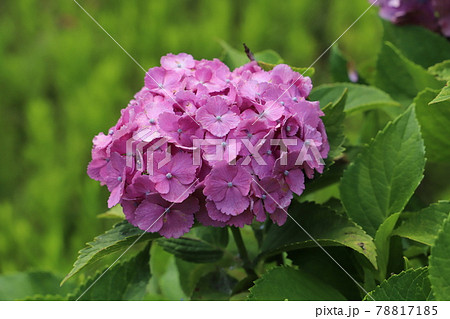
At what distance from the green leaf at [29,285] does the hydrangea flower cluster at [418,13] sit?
3.01ft

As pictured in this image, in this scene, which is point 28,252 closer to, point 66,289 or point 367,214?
point 66,289

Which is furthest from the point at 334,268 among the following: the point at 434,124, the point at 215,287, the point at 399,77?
the point at 399,77

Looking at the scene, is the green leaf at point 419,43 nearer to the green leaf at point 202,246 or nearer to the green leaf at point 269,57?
the green leaf at point 269,57

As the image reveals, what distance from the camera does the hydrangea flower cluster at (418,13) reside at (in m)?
1.25

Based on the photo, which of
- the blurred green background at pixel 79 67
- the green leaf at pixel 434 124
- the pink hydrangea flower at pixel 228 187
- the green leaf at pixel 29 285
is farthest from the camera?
the blurred green background at pixel 79 67

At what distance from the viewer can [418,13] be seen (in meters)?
1.29

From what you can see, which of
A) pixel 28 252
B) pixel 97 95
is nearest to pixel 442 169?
pixel 97 95

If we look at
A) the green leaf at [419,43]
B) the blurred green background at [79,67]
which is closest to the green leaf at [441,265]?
the green leaf at [419,43]

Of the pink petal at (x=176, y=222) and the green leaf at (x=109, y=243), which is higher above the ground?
the green leaf at (x=109, y=243)

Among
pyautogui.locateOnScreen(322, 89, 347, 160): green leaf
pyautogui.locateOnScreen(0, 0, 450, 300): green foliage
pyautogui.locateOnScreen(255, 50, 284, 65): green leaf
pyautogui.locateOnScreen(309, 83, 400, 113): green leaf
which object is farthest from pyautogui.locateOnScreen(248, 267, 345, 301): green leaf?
pyautogui.locateOnScreen(255, 50, 284, 65): green leaf

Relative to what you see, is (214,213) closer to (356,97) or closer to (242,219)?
(242,219)

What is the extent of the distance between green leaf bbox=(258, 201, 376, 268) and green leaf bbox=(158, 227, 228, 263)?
0.28 ft

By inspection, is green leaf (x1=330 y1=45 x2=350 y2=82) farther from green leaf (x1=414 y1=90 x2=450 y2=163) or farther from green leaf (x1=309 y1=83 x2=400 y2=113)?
green leaf (x1=414 y1=90 x2=450 y2=163)

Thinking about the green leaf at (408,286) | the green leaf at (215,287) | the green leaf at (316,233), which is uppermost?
the green leaf at (316,233)
